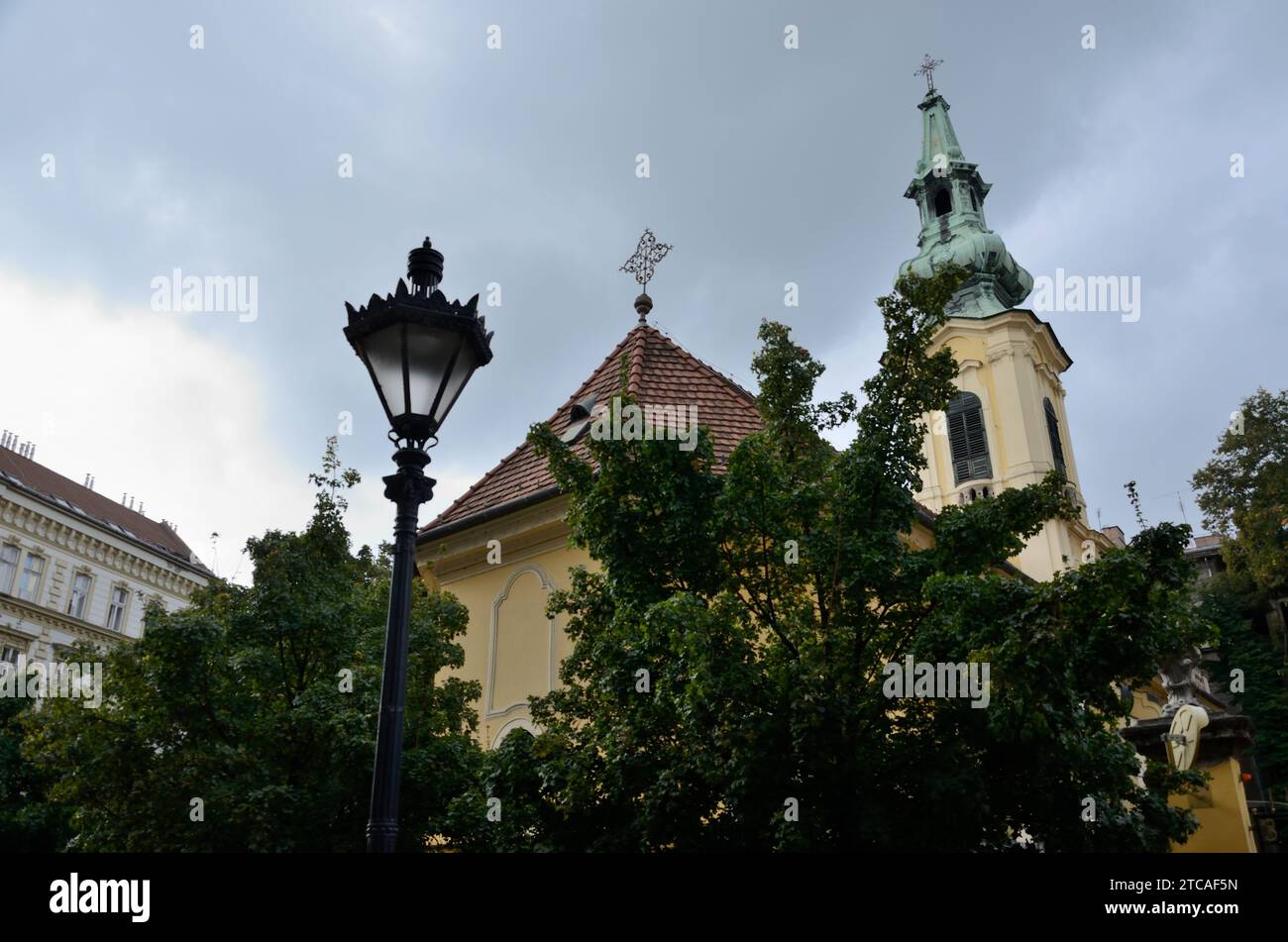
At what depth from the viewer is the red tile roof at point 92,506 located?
41.4 m

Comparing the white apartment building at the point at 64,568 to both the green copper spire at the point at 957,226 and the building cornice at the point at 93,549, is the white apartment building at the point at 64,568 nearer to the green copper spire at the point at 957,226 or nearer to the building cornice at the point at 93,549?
the building cornice at the point at 93,549

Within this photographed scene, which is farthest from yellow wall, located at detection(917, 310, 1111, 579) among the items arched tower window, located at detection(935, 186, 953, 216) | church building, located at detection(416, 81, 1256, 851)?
church building, located at detection(416, 81, 1256, 851)

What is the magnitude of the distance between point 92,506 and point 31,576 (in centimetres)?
971

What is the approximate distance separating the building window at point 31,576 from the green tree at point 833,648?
35170mm

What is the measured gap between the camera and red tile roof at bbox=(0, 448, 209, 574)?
4144cm

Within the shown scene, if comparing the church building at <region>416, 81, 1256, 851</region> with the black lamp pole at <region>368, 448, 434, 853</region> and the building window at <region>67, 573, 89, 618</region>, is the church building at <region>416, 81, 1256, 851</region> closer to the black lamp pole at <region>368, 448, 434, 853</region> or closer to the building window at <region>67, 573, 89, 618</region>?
the black lamp pole at <region>368, 448, 434, 853</region>

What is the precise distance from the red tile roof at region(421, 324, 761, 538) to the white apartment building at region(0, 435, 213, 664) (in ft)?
71.9

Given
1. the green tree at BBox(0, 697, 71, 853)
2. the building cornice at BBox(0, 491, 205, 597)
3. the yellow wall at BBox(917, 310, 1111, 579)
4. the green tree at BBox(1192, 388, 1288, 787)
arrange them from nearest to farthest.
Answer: the green tree at BBox(0, 697, 71, 853), the green tree at BBox(1192, 388, 1288, 787), the building cornice at BBox(0, 491, 205, 597), the yellow wall at BBox(917, 310, 1111, 579)

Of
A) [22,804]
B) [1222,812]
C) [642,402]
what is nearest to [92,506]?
[22,804]

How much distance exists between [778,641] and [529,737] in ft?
7.08
